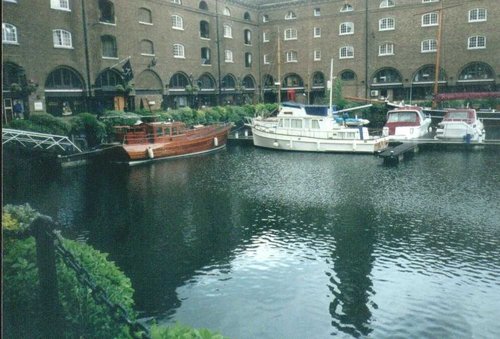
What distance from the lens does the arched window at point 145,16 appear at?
36594 mm

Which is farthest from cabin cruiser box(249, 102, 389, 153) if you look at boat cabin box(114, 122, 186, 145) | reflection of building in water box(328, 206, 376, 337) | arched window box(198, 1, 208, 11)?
arched window box(198, 1, 208, 11)

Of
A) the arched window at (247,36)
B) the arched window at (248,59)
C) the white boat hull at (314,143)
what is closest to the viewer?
the white boat hull at (314,143)

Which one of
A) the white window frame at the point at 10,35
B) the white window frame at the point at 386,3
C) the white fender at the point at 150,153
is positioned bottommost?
the white fender at the point at 150,153

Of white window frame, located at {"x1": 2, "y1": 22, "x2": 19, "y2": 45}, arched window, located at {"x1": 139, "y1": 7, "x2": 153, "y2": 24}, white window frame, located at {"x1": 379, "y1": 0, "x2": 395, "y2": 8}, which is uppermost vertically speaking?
white window frame, located at {"x1": 379, "y1": 0, "x2": 395, "y2": 8}

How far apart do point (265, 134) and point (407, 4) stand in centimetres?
2393

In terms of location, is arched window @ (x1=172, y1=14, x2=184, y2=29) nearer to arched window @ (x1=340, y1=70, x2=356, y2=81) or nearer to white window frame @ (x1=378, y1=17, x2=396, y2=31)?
arched window @ (x1=340, y1=70, x2=356, y2=81)

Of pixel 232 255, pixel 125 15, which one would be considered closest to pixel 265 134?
pixel 125 15

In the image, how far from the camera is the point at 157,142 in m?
27.6

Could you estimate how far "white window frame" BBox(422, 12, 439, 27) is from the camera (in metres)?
42.6

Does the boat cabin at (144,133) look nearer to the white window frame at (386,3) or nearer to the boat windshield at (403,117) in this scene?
the boat windshield at (403,117)

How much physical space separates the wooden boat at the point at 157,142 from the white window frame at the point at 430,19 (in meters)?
26.4

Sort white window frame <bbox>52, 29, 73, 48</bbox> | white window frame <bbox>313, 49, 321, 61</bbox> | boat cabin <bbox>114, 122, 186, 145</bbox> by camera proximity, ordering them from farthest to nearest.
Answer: white window frame <bbox>313, 49, 321, 61</bbox> → white window frame <bbox>52, 29, 73, 48</bbox> → boat cabin <bbox>114, 122, 186, 145</bbox>

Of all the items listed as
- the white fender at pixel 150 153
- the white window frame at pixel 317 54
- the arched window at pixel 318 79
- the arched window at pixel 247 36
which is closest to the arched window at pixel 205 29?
the arched window at pixel 247 36

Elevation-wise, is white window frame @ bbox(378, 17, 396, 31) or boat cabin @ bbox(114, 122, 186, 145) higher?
white window frame @ bbox(378, 17, 396, 31)
